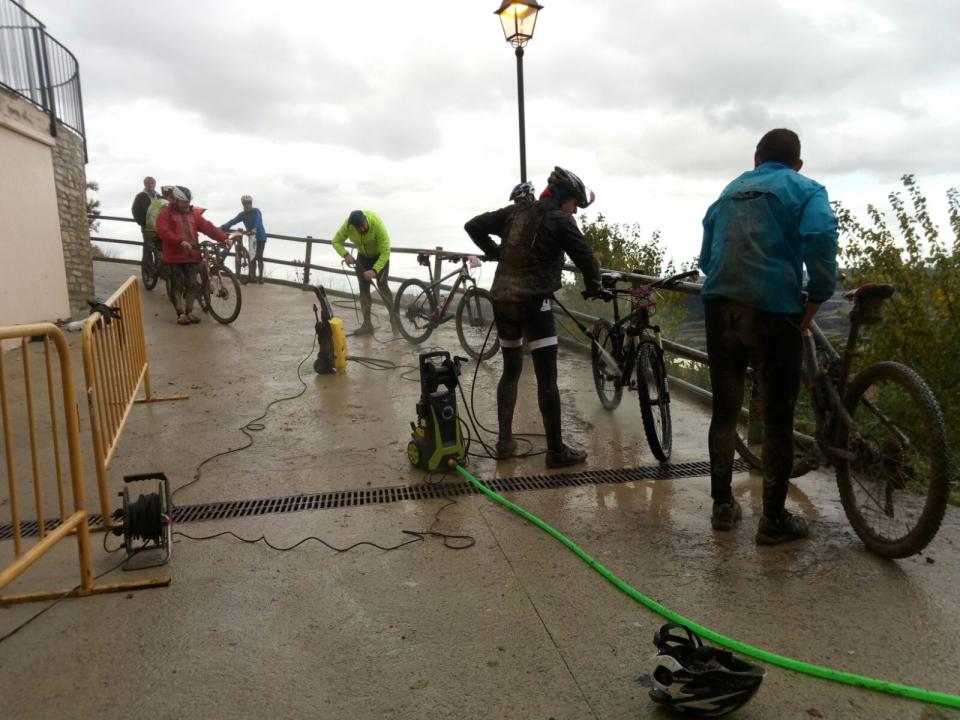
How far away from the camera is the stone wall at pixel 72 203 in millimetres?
11164

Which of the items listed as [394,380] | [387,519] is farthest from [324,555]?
[394,380]

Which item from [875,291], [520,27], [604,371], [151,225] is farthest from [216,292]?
[875,291]

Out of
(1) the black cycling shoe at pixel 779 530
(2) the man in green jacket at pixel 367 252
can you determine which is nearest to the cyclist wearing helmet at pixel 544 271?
(1) the black cycling shoe at pixel 779 530

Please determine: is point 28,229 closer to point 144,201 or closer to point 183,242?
point 183,242

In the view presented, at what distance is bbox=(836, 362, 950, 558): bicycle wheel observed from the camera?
3000 mm

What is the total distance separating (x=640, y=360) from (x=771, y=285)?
1622 mm

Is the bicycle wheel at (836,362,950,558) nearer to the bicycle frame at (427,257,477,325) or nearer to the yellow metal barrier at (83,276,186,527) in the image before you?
the yellow metal barrier at (83,276,186,527)

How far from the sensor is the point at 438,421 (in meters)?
4.59

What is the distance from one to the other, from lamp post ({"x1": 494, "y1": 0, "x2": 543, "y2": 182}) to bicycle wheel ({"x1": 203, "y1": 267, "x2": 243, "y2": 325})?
193 inches

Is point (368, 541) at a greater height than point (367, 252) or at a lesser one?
lesser

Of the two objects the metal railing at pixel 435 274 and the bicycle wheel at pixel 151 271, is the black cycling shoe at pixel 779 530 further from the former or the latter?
the bicycle wheel at pixel 151 271

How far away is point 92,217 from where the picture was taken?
18438mm

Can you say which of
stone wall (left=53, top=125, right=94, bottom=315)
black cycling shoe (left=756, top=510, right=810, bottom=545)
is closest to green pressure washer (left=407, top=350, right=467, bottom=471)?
black cycling shoe (left=756, top=510, right=810, bottom=545)

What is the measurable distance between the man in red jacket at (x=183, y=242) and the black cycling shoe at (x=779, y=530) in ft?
30.1
